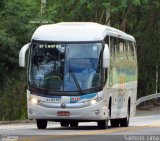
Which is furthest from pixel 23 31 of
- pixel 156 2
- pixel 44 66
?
pixel 156 2

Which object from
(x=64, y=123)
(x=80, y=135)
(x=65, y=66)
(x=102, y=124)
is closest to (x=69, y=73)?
(x=65, y=66)

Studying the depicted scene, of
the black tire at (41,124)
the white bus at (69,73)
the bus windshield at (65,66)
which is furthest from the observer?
the black tire at (41,124)

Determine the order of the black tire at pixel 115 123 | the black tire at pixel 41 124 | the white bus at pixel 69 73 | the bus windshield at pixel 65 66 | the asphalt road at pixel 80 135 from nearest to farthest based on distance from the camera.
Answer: the asphalt road at pixel 80 135 < the white bus at pixel 69 73 < the bus windshield at pixel 65 66 < the black tire at pixel 41 124 < the black tire at pixel 115 123

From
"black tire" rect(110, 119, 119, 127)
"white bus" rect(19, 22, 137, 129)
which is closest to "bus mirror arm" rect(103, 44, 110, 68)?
"white bus" rect(19, 22, 137, 129)

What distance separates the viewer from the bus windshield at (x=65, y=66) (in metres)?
25.6

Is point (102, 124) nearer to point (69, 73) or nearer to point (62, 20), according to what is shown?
point (69, 73)

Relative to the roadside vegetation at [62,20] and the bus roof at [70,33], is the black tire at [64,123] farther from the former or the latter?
the roadside vegetation at [62,20]

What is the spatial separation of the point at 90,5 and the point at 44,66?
67.6 feet

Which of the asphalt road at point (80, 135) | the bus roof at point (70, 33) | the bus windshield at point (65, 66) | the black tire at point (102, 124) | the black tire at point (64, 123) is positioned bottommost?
the black tire at point (64, 123)

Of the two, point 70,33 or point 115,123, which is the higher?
point 70,33

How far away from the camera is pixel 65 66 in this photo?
25.7 metres

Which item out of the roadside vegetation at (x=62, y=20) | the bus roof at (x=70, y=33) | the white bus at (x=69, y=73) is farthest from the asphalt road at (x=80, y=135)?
the roadside vegetation at (x=62, y=20)

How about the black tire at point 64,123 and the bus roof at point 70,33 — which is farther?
the black tire at point 64,123

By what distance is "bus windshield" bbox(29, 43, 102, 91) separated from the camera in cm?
2564
